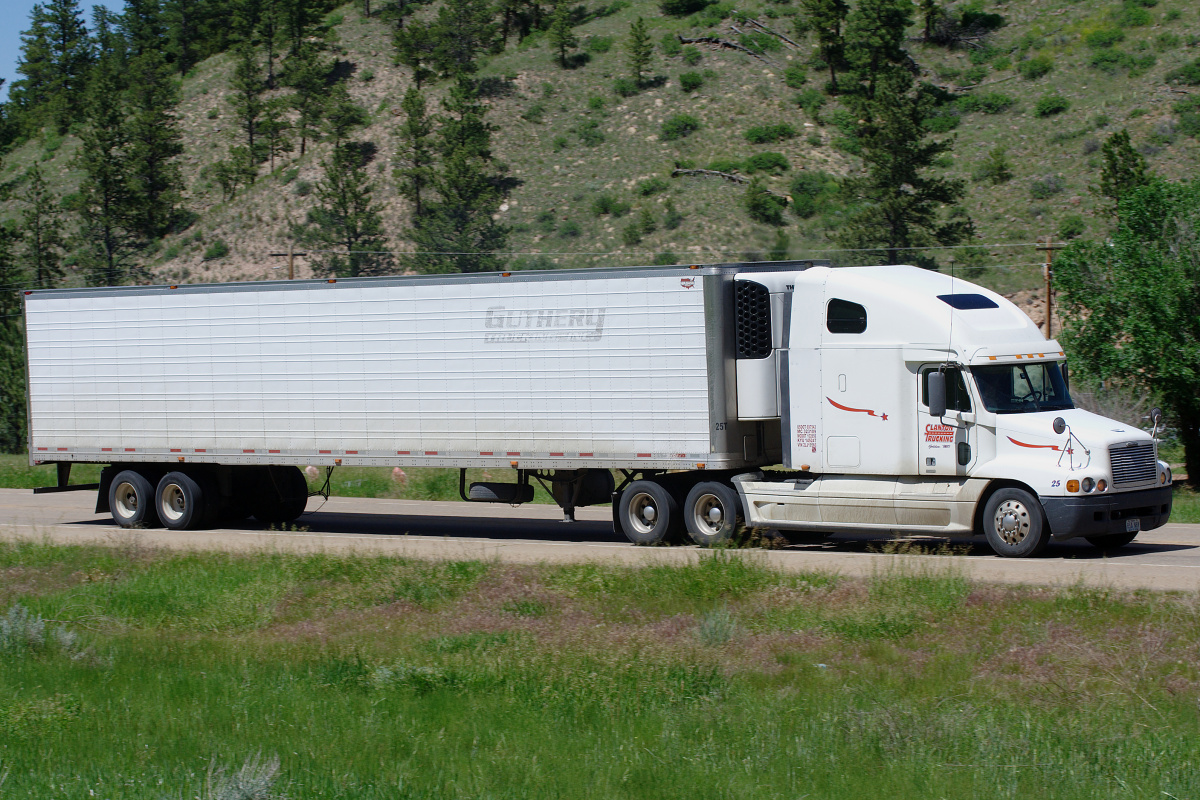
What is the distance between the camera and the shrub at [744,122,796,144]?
77250mm

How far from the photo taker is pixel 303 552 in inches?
685

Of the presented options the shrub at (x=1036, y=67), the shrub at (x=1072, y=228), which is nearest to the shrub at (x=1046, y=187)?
the shrub at (x=1072, y=228)

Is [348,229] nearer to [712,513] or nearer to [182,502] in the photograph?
[182,502]

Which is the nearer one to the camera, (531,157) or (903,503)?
(903,503)

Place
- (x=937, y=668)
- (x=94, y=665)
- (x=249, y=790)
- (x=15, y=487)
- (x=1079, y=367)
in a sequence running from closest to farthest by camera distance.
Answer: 1. (x=249, y=790)
2. (x=937, y=668)
3. (x=94, y=665)
4. (x=1079, y=367)
5. (x=15, y=487)

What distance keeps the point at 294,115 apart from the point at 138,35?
40235mm

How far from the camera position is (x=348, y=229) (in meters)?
70.6

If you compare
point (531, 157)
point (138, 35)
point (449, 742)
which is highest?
point (138, 35)

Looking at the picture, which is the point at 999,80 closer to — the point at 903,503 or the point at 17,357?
the point at 17,357

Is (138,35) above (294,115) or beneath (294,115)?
above

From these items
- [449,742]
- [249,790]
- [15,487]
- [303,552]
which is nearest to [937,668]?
[449,742]

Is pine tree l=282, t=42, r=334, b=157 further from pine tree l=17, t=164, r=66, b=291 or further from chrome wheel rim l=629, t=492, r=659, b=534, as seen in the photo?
chrome wheel rim l=629, t=492, r=659, b=534

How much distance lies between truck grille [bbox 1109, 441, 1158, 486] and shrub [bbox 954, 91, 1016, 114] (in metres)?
67.5

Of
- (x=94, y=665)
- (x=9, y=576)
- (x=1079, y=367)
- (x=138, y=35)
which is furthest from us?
(x=138, y=35)
